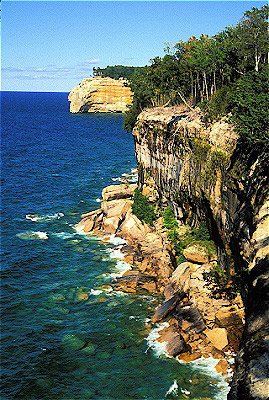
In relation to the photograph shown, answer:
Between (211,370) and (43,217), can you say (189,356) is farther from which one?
(43,217)

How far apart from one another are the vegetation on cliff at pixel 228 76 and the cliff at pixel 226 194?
1.81 m

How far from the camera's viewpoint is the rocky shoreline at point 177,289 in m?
27.5

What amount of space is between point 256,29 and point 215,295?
26182 millimetres

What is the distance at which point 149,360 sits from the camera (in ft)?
88.6

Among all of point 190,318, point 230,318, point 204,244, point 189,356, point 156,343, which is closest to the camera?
point 189,356

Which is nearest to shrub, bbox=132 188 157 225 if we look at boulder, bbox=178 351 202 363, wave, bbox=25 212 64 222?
wave, bbox=25 212 64 222

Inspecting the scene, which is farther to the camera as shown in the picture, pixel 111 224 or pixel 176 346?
pixel 111 224

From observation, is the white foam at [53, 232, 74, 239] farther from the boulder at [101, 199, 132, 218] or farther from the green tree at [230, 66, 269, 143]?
the green tree at [230, 66, 269, 143]

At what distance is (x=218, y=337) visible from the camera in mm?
27703

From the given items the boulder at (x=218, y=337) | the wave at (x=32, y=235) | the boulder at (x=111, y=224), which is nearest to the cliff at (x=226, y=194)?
the boulder at (x=218, y=337)

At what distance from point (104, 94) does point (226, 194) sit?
17117 cm

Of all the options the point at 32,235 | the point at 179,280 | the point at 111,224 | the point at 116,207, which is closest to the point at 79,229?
the point at 111,224

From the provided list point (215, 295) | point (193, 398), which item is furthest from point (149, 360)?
point (215, 295)

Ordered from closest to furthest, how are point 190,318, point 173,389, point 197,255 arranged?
point 173,389, point 190,318, point 197,255
